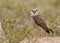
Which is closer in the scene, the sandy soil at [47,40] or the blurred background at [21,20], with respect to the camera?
the blurred background at [21,20]

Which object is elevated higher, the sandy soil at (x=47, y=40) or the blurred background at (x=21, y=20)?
the blurred background at (x=21, y=20)

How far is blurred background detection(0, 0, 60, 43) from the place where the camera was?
1128 centimetres

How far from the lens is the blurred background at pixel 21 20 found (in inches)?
444

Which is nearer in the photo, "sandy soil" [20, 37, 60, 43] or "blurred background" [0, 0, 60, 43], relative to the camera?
"blurred background" [0, 0, 60, 43]

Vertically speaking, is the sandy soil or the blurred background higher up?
the blurred background

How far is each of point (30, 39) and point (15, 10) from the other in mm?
4383

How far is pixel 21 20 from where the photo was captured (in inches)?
533

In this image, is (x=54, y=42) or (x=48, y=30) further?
(x=48, y=30)

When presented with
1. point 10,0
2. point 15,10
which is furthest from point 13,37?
point 10,0

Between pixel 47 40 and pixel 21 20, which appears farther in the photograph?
pixel 21 20

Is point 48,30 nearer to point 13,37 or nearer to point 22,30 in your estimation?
point 22,30

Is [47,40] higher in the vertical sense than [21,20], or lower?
lower

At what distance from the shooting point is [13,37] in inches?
425

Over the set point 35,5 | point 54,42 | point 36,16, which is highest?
point 35,5
